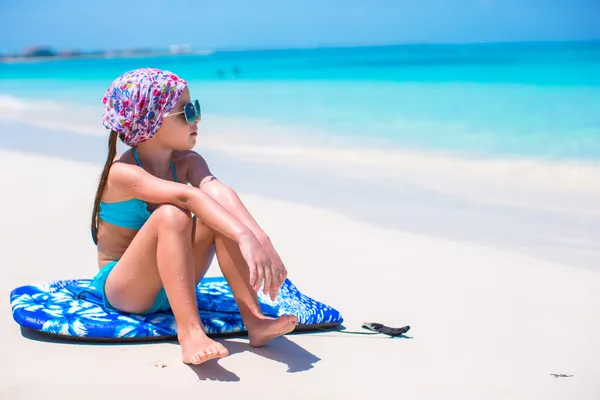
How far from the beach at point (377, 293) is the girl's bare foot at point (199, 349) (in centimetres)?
7

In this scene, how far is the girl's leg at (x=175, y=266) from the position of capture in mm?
2826

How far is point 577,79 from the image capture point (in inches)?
773

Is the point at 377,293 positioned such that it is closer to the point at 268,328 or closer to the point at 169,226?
the point at 268,328

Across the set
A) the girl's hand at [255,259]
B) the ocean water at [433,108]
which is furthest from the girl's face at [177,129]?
the ocean water at [433,108]

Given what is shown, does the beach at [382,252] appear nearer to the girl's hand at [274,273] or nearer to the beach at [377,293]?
the beach at [377,293]

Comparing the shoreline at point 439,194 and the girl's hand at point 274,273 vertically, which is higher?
the shoreline at point 439,194

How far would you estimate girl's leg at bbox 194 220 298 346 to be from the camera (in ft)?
9.71

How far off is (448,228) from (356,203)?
1.03 m

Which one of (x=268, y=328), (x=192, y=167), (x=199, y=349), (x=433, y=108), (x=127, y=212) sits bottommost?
(x=199, y=349)

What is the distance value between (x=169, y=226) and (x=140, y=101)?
20.7 inches

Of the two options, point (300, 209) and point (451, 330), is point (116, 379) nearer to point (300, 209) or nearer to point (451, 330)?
point (451, 330)

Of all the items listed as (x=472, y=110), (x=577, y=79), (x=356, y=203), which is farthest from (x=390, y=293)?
(x=577, y=79)

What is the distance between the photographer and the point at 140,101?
3.01 m

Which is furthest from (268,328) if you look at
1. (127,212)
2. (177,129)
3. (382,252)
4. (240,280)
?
(382,252)
